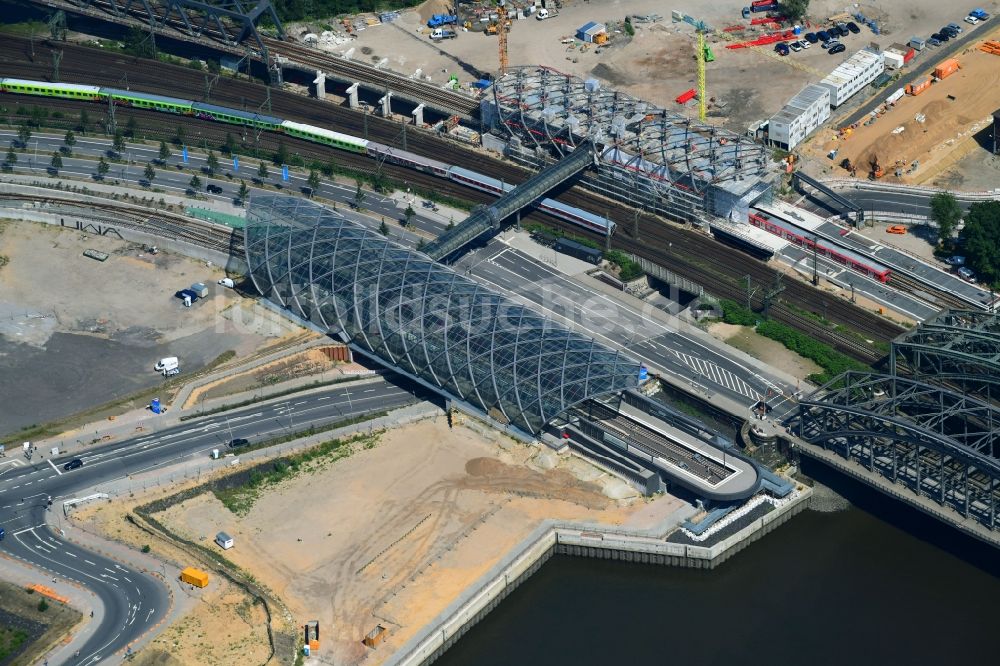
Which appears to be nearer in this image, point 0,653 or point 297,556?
point 0,653

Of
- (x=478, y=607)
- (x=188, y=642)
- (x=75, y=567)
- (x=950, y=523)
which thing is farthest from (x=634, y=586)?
(x=75, y=567)

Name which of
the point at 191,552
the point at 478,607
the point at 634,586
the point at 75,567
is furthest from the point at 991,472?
the point at 75,567

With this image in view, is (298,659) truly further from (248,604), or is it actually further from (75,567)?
(75,567)

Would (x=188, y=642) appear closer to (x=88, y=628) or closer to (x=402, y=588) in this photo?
(x=88, y=628)

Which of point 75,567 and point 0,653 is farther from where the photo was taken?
point 75,567

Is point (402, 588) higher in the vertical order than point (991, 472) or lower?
lower

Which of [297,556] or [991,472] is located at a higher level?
[991,472]
